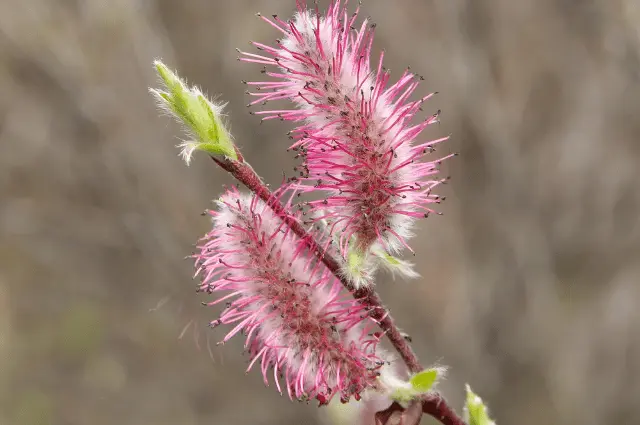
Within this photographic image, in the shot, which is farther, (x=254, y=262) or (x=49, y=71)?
(x=49, y=71)

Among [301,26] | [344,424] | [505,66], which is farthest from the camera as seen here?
[505,66]

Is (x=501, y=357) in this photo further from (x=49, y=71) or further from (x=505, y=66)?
(x=49, y=71)

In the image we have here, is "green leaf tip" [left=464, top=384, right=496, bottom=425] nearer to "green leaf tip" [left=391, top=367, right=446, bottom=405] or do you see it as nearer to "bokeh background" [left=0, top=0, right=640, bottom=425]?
"green leaf tip" [left=391, top=367, right=446, bottom=405]

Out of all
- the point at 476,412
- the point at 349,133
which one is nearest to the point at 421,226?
the point at 476,412

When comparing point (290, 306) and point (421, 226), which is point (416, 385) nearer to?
point (290, 306)

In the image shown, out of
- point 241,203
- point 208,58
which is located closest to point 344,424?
point 241,203
